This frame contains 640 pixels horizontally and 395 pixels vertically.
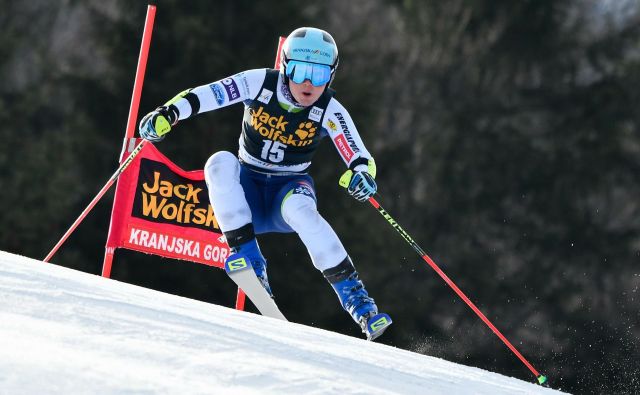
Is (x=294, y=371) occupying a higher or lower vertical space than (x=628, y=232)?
higher

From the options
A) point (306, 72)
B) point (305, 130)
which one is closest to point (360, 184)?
point (305, 130)

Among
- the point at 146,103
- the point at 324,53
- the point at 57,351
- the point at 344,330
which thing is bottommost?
the point at 344,330

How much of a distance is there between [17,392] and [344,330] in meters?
10.8

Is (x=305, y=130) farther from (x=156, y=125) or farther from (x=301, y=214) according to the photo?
(x=156, y=125)

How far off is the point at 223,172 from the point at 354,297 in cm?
76

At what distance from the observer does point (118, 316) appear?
240 centimetres

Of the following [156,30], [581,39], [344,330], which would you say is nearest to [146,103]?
[156,30]

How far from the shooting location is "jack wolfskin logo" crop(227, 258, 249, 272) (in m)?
4.26

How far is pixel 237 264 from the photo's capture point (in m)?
4.27

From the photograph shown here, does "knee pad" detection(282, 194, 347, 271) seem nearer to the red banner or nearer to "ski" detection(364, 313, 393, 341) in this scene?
"ski" detection(364, 313, 393, 341)

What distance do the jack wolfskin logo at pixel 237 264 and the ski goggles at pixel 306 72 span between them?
79 centimetres

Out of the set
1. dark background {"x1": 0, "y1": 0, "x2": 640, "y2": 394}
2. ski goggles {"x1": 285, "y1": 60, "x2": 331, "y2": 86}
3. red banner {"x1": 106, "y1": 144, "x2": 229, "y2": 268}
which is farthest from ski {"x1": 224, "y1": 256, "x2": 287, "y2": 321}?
dark background {"x1": 0, "y1": 0, "x2": 640, "y2": 394}

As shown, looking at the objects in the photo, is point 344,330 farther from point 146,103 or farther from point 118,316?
point 118,316

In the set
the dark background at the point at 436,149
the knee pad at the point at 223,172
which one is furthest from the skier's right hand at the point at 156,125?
the dark background at the point at 436,149
